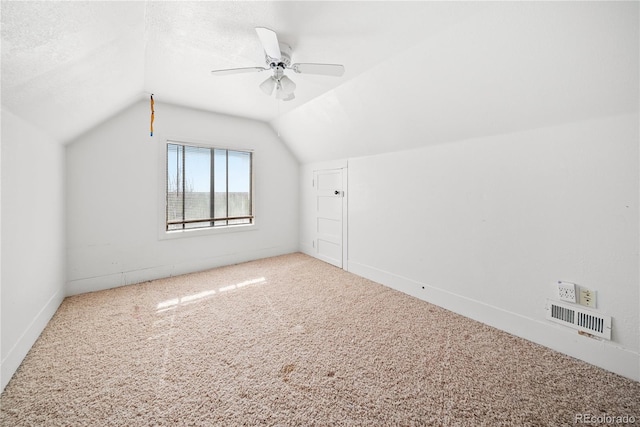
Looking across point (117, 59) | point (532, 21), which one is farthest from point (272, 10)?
point (532, 21)

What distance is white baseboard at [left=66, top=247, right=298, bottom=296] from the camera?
2.92 meters

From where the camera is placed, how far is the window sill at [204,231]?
3.46 m

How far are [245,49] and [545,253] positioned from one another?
9.86 ft

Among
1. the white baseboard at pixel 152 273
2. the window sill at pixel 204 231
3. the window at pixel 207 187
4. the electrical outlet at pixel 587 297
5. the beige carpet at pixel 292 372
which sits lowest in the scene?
the beige carpet at pixel 292 372

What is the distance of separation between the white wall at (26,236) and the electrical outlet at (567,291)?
12.5ft

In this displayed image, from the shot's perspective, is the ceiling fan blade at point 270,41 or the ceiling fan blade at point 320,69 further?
the ceiling fan blade at point 320,69

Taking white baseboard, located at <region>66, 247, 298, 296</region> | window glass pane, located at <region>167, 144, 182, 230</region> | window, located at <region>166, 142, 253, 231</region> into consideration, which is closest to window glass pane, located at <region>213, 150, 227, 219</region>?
window, located at <region>166, 142, 253, 231</region>

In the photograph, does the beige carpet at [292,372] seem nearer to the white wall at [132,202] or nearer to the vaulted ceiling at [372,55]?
the white wall at [132,202]

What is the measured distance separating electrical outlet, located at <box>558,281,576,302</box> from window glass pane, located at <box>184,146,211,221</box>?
426 cm

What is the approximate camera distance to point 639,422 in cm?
131

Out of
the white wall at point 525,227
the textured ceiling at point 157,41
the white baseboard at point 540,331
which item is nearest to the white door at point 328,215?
the white wall at point 525,227

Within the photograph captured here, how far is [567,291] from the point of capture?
6.13 ft

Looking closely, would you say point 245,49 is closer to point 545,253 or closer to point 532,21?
point 532,21

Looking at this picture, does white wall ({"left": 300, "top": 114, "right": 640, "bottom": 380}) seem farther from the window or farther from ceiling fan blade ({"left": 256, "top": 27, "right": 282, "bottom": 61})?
the window
